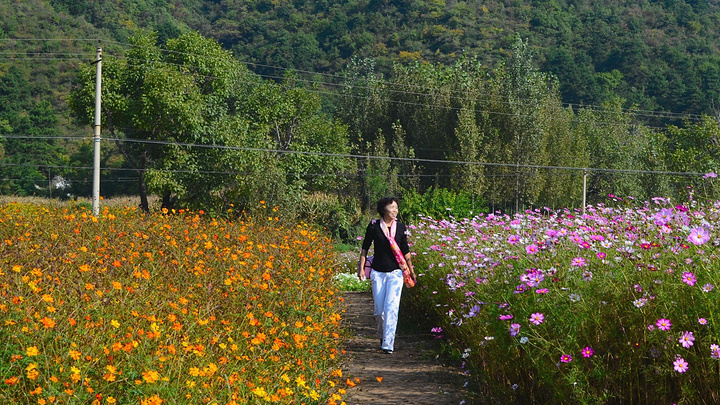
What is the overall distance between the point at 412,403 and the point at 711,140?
142ft

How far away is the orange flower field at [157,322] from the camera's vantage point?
126 inches

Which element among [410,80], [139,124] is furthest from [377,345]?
[410,80]

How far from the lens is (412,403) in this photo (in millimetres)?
5703

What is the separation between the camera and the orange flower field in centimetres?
320

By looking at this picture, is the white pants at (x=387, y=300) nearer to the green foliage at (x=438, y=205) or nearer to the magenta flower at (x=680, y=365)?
the magenta flower at (x=680, y=365)

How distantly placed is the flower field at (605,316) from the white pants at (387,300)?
1760 millimetres

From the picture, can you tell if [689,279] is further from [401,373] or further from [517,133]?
[517,133]

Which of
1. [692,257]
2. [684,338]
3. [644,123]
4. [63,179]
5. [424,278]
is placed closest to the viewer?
[684,338]

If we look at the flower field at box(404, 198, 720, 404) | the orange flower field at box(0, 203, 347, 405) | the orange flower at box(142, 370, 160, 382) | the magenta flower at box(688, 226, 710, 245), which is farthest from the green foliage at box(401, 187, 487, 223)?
the orange flower at box(142, 370, 160, 382)

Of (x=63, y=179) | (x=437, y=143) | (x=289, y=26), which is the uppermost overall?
(x=289, y=26)

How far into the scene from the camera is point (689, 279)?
363 cm

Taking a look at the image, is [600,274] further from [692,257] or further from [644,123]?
[644,123]

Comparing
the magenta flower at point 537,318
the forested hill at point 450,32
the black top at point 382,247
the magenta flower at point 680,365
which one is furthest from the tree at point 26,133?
the magenta flower at point 680,365

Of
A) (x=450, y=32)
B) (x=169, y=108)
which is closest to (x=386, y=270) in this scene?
(x=169, y=108)
